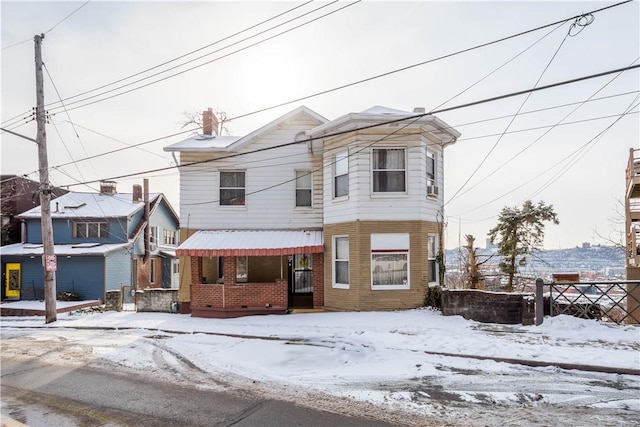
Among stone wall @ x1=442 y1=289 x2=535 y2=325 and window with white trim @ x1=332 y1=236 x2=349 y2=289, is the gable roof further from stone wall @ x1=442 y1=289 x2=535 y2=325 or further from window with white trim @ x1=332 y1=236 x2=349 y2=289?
stone wall @ x1=442 y1=289 x2=535 y2=325

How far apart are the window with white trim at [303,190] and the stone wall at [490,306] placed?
682 cm

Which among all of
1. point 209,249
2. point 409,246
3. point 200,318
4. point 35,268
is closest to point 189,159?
point 209,249

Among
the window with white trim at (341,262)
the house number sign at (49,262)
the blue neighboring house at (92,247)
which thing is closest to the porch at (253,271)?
the window with white trim at (341,262)

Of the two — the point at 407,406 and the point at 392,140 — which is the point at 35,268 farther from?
the point at 407,406

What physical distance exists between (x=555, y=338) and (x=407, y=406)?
19.3 ft

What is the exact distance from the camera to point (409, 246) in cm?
1438

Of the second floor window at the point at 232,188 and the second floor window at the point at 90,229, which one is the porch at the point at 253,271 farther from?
the second floor window at the point at 90,229

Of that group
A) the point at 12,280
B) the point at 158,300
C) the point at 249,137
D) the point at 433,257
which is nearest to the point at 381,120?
the point at 433,257

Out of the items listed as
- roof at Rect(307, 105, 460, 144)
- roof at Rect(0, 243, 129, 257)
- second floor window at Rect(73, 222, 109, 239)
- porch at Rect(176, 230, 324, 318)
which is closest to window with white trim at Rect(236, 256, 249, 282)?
porch at Rect(176, 230, 324, 318)

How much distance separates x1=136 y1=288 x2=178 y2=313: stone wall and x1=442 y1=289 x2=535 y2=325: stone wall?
1112 centimetres

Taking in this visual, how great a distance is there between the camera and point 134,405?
643 cm

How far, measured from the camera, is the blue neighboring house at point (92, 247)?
82.4 ft

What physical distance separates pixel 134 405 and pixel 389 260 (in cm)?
975

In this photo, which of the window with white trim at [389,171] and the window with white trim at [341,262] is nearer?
the window with white trim at [389,171]
